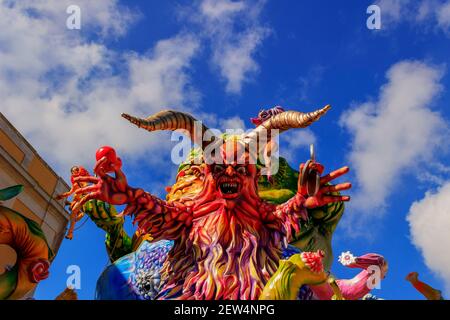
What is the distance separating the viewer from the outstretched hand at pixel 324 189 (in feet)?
12.3

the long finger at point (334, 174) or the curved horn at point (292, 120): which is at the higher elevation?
the curved horn at point (292, 120)

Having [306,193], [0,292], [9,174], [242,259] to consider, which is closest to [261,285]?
[242,259]

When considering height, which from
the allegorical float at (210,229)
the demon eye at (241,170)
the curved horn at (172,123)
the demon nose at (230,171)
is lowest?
the allegorical float at (210,229)

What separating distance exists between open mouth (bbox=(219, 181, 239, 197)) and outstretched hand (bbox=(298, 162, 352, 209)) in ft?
1.82

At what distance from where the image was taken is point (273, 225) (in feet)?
13.7

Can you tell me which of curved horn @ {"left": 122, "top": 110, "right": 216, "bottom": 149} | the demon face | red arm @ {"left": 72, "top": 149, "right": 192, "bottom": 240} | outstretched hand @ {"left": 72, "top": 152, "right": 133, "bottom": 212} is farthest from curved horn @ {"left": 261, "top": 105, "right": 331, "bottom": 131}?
outstretched hand @ {"left": 72, "top": 152, "right": 133, "bottom": 212}

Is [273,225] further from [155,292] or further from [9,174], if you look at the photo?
[9,174]

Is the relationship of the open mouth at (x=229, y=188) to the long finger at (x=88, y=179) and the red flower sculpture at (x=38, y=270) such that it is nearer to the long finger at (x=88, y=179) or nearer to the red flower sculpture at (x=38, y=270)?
the long finger at (x=88, y=179)

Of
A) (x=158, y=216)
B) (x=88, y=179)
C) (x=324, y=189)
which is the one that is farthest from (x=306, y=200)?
(x=88, y=179)

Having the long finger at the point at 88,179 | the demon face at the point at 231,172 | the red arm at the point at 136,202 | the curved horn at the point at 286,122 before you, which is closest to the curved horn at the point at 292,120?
the curved horn at the point at 286,122

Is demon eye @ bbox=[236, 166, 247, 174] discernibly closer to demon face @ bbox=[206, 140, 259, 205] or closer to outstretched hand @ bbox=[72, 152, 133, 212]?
demon face @ bbox=[206, 140, 259, 205]

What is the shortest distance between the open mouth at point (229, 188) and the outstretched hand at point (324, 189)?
21.8 inches
